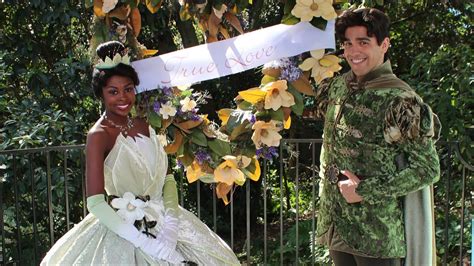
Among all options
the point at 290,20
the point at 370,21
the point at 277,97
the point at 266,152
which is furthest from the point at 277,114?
the point at 370,21

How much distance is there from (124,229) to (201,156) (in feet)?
1.35

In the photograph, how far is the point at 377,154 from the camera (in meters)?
1.59

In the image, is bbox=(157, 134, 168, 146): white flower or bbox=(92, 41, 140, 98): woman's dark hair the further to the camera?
bbox=(157, 134, 168, 146): white flower

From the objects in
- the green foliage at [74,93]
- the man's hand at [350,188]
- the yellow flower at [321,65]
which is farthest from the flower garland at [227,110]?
the green foliage at [74,93]

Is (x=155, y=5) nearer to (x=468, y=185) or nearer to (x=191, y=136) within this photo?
(x=191, y=136)

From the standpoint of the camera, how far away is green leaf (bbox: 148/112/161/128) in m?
1.86

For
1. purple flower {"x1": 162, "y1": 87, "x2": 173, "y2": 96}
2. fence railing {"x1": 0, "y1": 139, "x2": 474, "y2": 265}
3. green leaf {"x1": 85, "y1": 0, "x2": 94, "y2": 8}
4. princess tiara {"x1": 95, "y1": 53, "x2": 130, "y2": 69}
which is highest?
green leaf {"x1": 85, "y1": 0, "x2": 94, "y2": 8}

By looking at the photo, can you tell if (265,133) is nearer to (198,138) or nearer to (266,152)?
(266,152)

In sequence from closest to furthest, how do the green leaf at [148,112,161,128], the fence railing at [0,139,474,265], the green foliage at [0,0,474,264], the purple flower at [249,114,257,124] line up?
the purple flower at [249,114,257,124] → the green leaf at [148,112,161,128] → the fence railing at [0,139,474,265] → the green foliage at [0,0,474,264]

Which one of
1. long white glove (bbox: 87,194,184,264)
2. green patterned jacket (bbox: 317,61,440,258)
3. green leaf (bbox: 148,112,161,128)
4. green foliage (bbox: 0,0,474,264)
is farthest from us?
green foliage (bbox: 0,0,474,264)

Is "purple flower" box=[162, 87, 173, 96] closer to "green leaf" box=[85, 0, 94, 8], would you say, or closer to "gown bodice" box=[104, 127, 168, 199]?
"gown bodice" box=[104, 127, 168, 199]

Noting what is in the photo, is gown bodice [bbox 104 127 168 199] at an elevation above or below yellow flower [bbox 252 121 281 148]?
below

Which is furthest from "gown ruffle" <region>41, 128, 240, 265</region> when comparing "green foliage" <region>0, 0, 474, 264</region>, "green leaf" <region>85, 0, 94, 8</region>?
"green foliage" <region>0, 0, 474, 264</region>

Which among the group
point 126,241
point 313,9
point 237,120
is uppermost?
point 313,9
